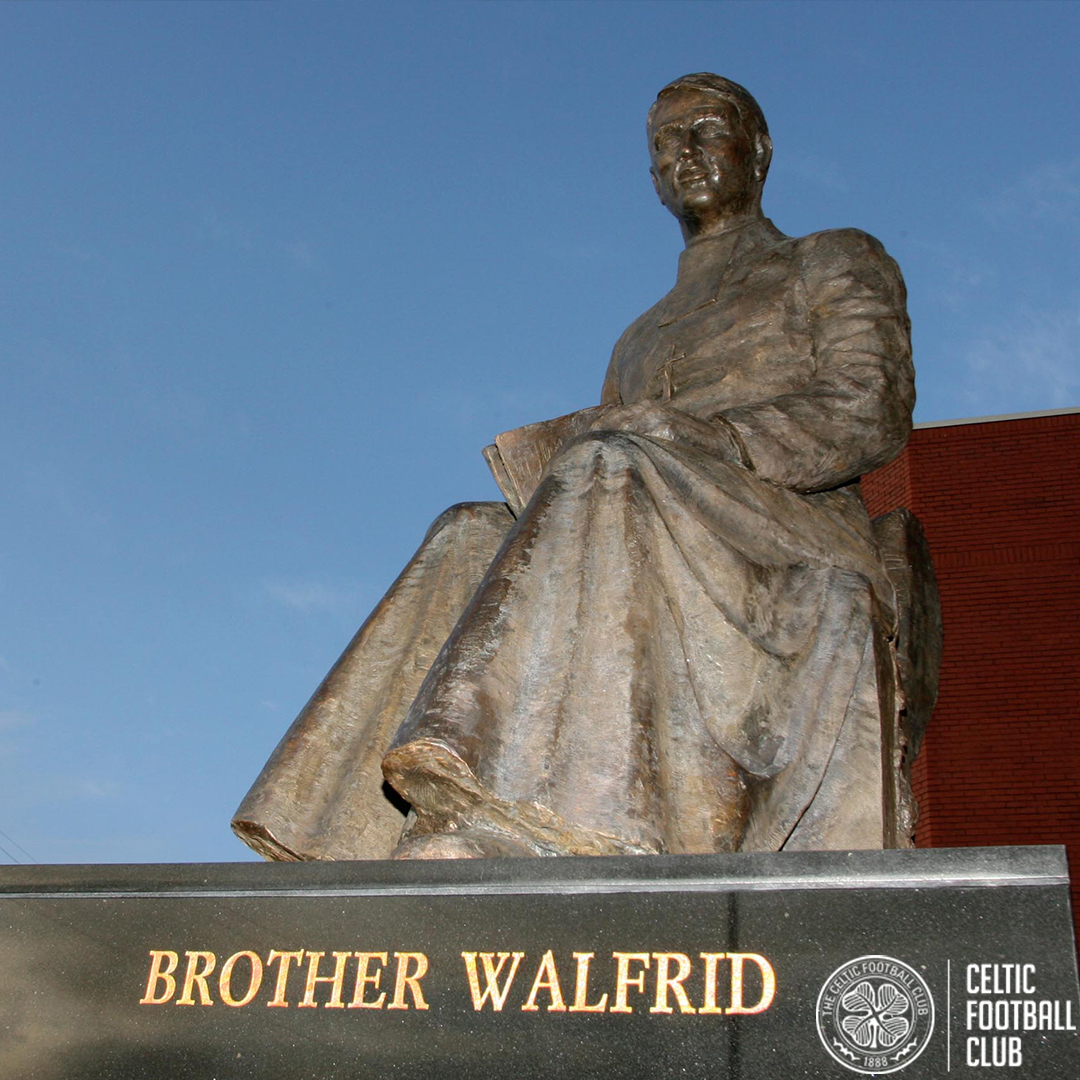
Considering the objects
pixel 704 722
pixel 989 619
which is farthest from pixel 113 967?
pixel 989 619

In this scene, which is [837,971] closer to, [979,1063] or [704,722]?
[979,1063]

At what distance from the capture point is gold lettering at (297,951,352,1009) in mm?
2191

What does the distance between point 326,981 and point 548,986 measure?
340 mm

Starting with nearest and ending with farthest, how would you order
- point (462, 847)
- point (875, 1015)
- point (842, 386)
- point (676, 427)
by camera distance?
point (875, 1015) → point (462, 847) → point (676, 427) → point (842, 386)

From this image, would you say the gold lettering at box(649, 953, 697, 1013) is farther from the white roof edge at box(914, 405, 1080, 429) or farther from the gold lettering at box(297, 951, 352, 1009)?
the white roof edge at box(914, 405, 1080, 429)

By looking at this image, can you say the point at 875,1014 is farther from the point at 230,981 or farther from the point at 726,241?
the point at 726,241

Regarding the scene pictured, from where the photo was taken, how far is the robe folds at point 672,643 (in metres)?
2.71

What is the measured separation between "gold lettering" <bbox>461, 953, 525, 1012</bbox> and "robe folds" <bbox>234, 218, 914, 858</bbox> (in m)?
Answer: 0.44

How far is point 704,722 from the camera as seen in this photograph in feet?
9.83

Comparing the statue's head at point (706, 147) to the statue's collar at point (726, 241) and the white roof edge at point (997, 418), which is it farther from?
the white roof edge at point (997, 418)

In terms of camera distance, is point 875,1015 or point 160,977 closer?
point 875,1015

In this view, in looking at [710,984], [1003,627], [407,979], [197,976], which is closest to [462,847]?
[407,979]

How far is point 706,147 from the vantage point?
4.19 m

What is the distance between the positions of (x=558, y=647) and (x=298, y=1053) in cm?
100
